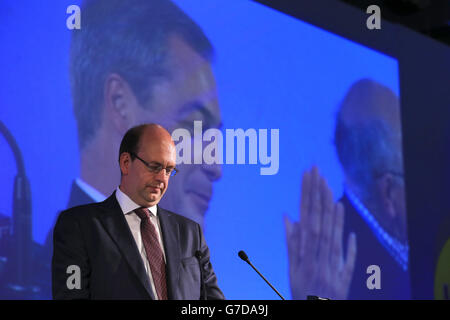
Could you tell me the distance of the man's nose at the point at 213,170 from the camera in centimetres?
411

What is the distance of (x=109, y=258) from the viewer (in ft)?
7.43

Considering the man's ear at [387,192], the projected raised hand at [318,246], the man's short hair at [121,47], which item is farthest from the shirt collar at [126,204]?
the man's ear at [387,192]

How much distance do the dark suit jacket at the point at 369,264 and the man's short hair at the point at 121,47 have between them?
1848 mm

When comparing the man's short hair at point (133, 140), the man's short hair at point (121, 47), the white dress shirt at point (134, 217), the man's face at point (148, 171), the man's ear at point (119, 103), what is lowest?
the white dress shirt at point (134, 217)

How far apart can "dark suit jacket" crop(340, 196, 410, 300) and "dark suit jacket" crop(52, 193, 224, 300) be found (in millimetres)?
2727

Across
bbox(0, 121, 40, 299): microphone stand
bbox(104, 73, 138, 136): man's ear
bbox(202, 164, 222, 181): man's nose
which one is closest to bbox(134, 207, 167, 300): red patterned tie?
bbox(0, 121, 40, 299): microphone stand

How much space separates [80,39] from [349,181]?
2428mm

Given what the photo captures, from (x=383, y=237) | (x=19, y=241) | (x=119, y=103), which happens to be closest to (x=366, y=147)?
(x=383, y=237)

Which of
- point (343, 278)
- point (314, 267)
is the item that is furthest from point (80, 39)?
point (343, 278)

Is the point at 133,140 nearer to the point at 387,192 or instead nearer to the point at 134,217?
the point at 134,217

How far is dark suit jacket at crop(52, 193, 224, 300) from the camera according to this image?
2242 millimetres

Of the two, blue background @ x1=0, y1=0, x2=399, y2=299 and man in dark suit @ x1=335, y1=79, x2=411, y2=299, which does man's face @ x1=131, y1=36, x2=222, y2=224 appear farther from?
man in dark suit @ x1=335, y1=79, x2=411, y2=299

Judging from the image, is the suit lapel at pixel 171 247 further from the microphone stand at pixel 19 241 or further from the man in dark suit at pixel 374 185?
the man in dark suit at pixel 374 185

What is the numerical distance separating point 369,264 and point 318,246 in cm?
66
